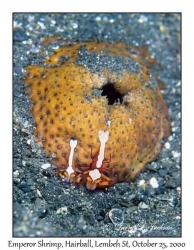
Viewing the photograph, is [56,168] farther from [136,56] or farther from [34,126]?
[136,56]

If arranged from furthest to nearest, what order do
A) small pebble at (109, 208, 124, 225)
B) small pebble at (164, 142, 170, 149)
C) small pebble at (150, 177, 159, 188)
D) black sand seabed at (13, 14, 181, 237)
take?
Result: small pebble at (164, 142, 170, 149), small pebble at (150, 177, 159, 188), small pebble at (109, 208, 124, 225), black sand seabed at (13, 14, 181, 237)

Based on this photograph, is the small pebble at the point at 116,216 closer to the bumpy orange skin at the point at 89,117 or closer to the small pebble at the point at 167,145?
the bumpy orange skin at the point at 89,117

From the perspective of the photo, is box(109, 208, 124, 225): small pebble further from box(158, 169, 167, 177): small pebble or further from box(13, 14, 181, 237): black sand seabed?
box(158, 169, 167, 177): small pebble

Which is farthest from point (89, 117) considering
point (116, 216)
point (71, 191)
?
point (116, 216)

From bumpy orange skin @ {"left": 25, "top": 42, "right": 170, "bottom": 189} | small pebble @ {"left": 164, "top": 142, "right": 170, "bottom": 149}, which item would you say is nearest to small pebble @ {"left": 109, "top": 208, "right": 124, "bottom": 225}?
bumpy orange skin @ {"left": 25, "top": 42, "right": 170, "bottom": 189}

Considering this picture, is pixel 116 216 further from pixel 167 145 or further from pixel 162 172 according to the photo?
pixel 167 145
